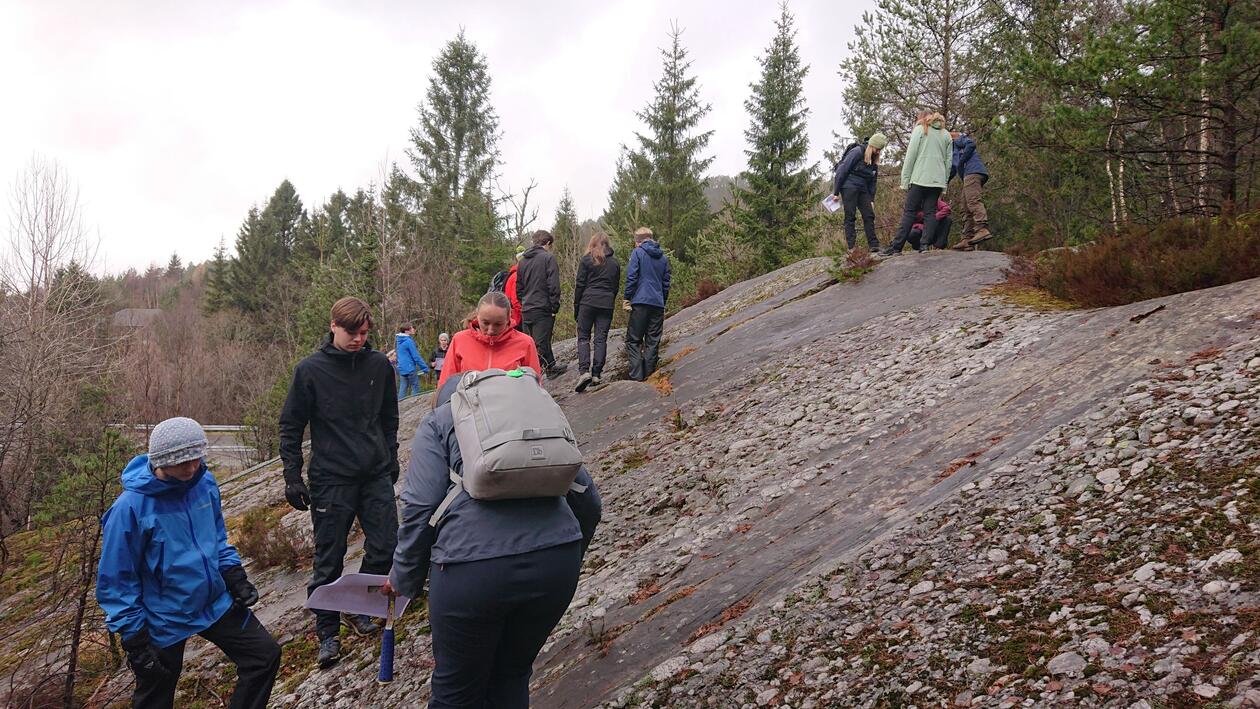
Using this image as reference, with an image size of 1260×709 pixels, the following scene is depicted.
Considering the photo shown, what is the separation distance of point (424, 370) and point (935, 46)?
45.9 ft

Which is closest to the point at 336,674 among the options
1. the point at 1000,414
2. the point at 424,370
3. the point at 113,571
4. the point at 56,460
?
the point at 113,571

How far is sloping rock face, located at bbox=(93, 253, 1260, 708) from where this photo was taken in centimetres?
289

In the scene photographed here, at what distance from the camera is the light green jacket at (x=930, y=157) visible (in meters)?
10.1

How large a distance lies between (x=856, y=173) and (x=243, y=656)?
9.94 metres

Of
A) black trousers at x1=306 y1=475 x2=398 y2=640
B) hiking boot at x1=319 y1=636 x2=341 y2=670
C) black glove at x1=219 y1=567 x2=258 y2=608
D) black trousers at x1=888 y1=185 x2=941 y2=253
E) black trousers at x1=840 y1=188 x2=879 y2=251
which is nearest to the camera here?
black glove at x1=219 y1=567 x2=258 y2=608

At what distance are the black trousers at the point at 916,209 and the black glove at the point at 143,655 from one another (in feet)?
32.6

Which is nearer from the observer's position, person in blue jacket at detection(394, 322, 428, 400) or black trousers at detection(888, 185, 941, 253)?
black trousers at detection(888, 185, 941, 253)

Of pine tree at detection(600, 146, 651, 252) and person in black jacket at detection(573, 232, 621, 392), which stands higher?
pine tree at detection(600, 146, 651, 252)

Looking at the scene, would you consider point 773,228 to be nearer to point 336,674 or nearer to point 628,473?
point 628,473

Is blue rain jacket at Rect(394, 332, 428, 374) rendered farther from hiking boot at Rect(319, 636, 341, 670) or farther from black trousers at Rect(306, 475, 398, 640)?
hiking boot at Rect(319, 636, 341, 670)

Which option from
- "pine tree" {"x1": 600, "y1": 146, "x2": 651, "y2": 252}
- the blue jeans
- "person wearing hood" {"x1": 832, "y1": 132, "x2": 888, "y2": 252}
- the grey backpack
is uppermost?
"pine tree" {"x1": 600, "y1": 146, "x2": 651, "y2": 252}

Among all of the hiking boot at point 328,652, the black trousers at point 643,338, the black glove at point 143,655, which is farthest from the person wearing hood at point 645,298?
the black glove at point 143,655

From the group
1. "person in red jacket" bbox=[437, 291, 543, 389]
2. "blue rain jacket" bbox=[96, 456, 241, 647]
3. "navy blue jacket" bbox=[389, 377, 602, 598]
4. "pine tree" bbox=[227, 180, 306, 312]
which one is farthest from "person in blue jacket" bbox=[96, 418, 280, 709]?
"pine tree" bbox=[227, 180, 306, 312]

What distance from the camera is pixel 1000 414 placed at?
527cm
